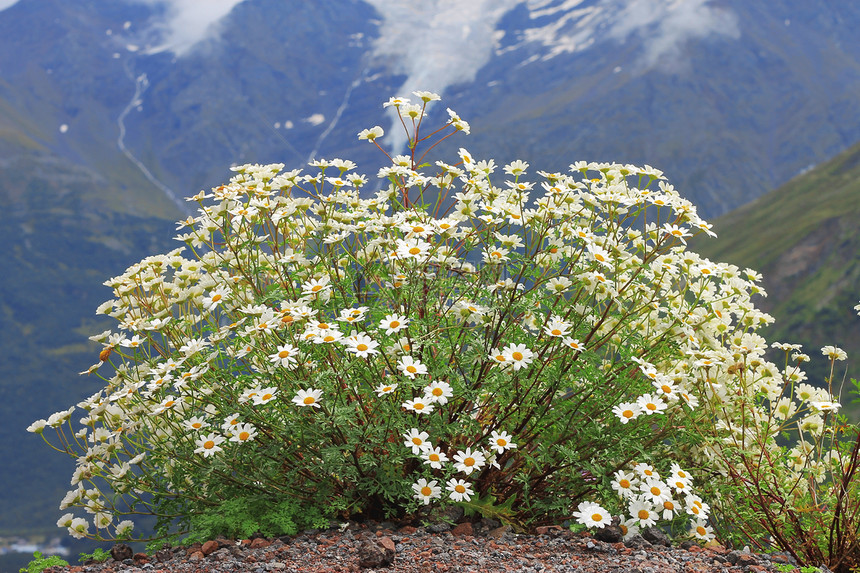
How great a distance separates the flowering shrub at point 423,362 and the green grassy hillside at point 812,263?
138859mm

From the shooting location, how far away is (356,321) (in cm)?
458

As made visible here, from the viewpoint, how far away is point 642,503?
480 centimetres

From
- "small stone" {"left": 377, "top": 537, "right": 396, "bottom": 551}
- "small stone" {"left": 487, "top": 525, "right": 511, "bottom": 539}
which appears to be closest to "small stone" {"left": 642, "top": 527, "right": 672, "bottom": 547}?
"small stone" {"left": 487, "top": 525, "right": 511, "bottom": 539}

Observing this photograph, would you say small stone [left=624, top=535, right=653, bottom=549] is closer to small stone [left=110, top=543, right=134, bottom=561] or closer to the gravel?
the gravel

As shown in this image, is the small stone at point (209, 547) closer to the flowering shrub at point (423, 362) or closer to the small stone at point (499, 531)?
the flowering shrub at point (423, 362)

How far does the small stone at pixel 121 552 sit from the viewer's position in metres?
5.43

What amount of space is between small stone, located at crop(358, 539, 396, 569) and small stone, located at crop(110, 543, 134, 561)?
6.76ft

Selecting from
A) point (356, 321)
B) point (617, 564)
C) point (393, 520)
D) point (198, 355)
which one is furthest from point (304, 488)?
point (617, 564)

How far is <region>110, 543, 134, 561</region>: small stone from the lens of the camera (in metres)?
5.43

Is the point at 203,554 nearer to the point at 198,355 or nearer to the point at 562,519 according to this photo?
the point at 198,355

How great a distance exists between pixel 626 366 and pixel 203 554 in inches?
126

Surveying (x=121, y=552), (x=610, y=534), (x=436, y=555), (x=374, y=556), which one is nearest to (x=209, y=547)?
(x=121, y=552)

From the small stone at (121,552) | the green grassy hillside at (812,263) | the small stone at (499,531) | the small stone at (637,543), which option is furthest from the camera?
the green grassy hillside at (812,263)

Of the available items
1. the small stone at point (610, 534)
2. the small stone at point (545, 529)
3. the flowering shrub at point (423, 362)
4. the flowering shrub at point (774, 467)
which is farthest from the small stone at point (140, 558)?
the flowering shrub at point (774, 467)
